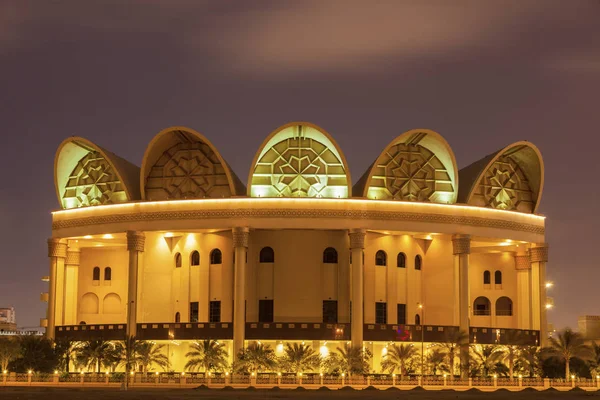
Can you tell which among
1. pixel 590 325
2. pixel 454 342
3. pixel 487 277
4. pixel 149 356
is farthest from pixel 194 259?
pixel 590 325

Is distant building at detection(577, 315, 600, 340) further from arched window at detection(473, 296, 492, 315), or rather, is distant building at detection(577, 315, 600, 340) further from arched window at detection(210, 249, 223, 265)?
arched window at detection(210, 249, 223, 265)

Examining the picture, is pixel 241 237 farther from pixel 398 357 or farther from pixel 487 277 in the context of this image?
pixel 487 277

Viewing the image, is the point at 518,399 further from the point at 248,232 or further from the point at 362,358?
the point at 248,232

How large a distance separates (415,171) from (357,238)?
8216mm

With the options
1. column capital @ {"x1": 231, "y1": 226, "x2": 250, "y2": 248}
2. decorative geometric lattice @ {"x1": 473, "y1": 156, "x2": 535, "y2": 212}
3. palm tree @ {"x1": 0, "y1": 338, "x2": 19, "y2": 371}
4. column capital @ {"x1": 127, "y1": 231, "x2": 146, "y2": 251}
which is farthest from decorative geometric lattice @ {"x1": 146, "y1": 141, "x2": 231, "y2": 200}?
decorative geometric lattice @ {"x1": 473, "y1": 156, "x2": 535, "y2": 212}

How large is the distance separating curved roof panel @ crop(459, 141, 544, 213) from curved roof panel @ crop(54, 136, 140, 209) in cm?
2616

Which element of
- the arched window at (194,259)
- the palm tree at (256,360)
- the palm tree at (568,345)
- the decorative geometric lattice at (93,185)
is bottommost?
the palm tree at (256,360)

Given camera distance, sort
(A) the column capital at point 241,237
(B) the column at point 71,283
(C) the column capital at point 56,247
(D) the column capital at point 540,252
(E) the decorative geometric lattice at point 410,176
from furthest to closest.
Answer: (B) the column at point 71,283 → (D) the column capital at point 540,252 → (C) the column capital at point 56,247 → (E) the decorative geometric lattice at point 410,176 → (A) the column capital at point 241,237

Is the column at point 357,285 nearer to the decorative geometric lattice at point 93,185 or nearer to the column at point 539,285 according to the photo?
the column at point 539,285

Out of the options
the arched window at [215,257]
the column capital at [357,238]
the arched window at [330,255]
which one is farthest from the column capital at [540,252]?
the arched window at [215,257]

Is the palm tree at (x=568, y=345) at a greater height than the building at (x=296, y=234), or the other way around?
the building at (x=296, y=234)

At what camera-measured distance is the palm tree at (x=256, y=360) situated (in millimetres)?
75438

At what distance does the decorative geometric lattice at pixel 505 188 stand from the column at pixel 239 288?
19.2 meters

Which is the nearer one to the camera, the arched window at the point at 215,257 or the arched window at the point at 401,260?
the arched window at the point at 215,257
